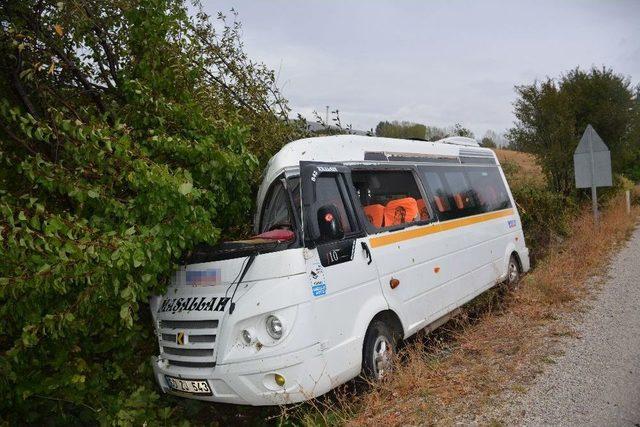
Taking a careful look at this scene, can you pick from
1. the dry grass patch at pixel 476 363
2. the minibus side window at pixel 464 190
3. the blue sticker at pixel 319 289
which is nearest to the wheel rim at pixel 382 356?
the dry grass patch at pixel 476 363

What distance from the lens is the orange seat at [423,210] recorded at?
5968mm

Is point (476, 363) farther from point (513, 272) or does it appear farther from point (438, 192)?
point (513, 272)

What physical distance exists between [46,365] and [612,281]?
8016mm

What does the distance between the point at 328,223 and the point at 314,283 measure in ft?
1.79

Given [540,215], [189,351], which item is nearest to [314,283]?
[189,351]

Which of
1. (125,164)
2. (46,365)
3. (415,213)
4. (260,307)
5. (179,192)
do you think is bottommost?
(46,365)

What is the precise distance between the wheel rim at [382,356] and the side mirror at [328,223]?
1.19 metres

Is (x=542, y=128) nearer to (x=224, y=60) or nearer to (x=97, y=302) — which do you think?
Result: (x=224, y=60)

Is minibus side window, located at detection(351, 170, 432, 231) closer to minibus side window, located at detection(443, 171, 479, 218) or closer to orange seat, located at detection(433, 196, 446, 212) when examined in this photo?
orange seat, located at detection(433, 196, 446, 212)

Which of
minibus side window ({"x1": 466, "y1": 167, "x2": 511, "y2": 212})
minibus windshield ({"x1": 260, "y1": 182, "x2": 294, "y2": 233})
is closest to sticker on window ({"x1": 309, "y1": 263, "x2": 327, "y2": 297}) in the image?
minibus windshield ({"x1": 260, "y1": 182, "x2": 294, "y2": 233})

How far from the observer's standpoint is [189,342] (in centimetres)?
438

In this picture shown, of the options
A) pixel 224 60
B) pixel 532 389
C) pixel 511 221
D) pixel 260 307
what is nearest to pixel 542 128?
pixel 511 221

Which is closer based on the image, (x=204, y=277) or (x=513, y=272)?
(x=204, y=277)

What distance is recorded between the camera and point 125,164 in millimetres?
4523
